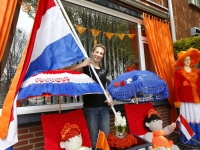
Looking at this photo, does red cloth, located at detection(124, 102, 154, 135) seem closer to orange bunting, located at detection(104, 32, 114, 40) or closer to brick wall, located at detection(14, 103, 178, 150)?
brick wall, located at detection(14, 103, 178, 150)

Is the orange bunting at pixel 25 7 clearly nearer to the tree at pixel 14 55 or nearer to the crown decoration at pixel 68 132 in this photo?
the tree at pixel 14 55

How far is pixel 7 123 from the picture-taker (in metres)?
1.89

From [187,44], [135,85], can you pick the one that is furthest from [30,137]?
[187,44]

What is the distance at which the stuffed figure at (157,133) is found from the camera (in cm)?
288

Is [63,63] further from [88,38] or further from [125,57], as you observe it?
[125,57]

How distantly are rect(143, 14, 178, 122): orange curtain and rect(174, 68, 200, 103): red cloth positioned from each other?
47 centimetres

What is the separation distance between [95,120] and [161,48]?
2.63 metres

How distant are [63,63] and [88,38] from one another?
5.67 ft

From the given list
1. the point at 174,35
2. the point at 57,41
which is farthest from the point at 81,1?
the point at 174,35

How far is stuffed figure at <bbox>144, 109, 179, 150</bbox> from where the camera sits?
9.46 feet

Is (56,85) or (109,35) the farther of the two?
(109,35)

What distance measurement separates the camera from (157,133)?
2941mm

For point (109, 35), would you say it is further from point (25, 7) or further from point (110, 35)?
point (25, 7)

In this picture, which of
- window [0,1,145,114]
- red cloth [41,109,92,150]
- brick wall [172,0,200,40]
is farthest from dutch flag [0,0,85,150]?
brick wall [172,0,200,40]
